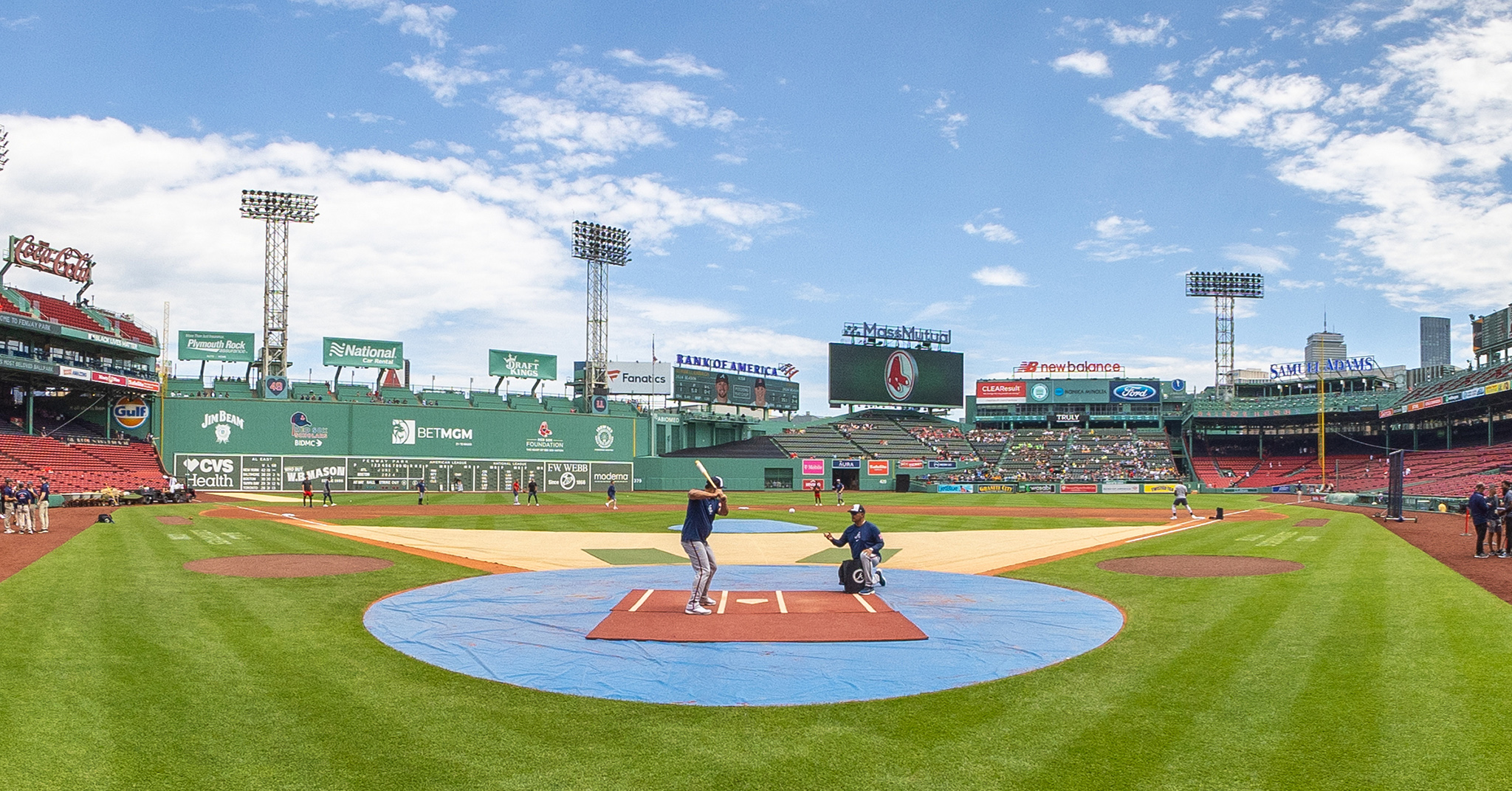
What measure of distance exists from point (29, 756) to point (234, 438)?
61778mm

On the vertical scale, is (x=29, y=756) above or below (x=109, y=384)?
below

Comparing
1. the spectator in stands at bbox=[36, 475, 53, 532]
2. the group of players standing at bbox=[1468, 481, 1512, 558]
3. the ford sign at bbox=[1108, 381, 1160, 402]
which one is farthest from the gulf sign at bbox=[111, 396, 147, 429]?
the ford sign at bbox=[1108, 381, 1160, 402]

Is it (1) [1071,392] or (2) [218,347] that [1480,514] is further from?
(1) [1071,392]

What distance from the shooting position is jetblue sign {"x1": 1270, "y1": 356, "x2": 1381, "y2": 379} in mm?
88000

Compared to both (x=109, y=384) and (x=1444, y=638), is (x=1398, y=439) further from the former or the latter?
(x=109, y=384)

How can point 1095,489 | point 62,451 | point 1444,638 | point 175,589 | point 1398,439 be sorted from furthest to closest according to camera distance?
point 1398,439
point 1095,489
point 62,451
point 175,589
point 1444,638

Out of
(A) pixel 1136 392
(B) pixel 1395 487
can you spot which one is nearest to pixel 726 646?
(B) pixel 1395 487

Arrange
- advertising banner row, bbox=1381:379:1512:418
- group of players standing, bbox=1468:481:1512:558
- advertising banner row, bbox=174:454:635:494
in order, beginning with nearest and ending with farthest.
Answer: group of players standing, bbox=1468:481:1512:558 < advertising banner row, bbox=1381:379:1512:418 < advertising banner row, bbox=174:454:635:494

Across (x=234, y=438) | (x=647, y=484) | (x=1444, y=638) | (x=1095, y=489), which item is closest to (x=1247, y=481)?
(x=1095, y=489)

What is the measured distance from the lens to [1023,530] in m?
32.5

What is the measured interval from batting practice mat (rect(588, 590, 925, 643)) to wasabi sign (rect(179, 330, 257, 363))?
62549 millimetres

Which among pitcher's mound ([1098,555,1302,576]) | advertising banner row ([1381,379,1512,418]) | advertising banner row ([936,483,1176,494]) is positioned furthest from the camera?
advertising banner row ([936,483,1176,494])

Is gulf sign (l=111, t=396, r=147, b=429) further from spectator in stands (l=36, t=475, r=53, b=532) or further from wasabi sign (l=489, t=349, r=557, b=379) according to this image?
spectator in stands (l=36, t=475, r=53, b=532)

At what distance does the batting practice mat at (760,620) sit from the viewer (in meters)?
11.0
